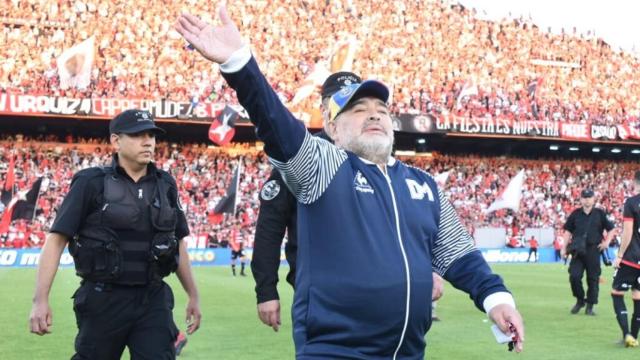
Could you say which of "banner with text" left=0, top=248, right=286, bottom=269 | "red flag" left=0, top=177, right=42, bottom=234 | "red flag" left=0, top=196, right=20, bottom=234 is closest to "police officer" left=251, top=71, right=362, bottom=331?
"red flag" left=0, top=177, right=42, bottom=234

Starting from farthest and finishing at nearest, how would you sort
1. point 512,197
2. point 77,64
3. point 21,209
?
point 77,64
point 512,197
point 21,209

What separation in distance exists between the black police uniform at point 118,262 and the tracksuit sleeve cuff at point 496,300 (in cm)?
249

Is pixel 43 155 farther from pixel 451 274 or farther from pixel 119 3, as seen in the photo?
pixel 451 274

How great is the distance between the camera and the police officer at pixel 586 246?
15039 mm

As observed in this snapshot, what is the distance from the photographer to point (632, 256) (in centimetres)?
1122

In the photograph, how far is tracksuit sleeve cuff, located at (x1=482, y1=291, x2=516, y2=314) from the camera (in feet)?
12.5

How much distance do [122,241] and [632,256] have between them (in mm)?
7912

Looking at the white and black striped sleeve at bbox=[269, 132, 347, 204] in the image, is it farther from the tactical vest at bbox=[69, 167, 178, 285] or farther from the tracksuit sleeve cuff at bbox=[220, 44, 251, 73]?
the tactical vest at bbox=[69, 167, 178, 285]

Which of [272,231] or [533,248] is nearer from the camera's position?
[272,231]

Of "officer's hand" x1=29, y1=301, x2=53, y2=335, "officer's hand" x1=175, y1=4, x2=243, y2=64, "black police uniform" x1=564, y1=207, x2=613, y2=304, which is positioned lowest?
"black police uniform" x1=564, y1=207, x2=613, y2=304

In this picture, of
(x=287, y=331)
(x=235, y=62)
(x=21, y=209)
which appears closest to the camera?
(x=235, y=62)

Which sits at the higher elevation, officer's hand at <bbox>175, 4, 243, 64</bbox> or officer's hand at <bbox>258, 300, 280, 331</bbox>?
officer's hand at <bbox>175, 4, 243, 64</bbox>

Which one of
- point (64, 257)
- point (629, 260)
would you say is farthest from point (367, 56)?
point (629, 260)

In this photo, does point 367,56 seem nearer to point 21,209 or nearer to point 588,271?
point 21,209
